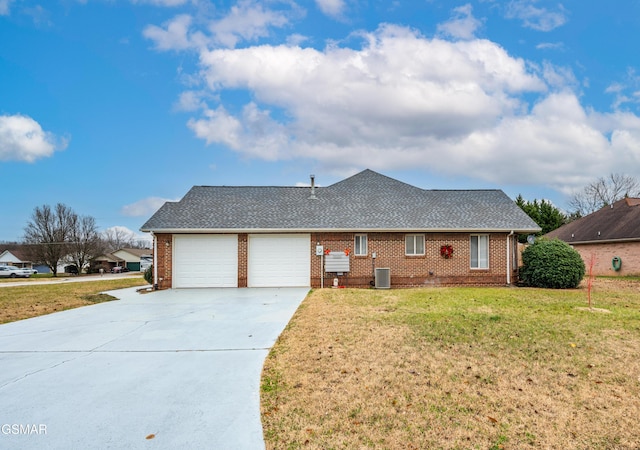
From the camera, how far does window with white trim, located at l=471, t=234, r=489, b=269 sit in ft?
53.1

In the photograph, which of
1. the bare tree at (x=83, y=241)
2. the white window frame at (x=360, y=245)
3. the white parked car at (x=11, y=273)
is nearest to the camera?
the white window frame at (x=360, y=245)

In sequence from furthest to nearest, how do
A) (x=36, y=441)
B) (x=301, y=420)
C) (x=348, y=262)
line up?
(x=348, y=262)
(x=301, y=420)
(x=36, y=441)

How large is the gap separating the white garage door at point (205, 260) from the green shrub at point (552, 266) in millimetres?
11967

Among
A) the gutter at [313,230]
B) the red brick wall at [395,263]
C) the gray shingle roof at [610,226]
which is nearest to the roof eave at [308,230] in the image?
the gutter at [313,230]

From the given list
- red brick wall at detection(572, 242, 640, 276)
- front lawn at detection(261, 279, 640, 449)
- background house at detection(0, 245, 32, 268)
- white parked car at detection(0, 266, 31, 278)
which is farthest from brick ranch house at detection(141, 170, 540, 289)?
background house at detection(0, 245, 32, 268)

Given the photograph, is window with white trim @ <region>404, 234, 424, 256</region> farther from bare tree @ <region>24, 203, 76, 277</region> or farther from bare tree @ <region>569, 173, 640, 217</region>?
bare tree @ <region>24, 203, 76, 277</region>

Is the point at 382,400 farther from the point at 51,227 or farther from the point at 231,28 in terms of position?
the point at 51,227

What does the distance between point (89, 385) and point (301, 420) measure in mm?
2822

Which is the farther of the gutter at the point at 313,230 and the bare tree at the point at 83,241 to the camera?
the bare tree at the point at 83,241

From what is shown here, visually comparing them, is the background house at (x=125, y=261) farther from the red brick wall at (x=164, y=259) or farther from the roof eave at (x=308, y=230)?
the roof eave at (x=308, y=230)

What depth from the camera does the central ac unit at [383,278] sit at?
1516 cm

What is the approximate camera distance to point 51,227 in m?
48.4

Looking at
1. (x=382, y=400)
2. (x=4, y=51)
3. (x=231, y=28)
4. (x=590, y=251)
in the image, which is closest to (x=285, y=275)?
(x=231, y=28)

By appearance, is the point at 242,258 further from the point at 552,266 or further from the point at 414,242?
the point at 552,266
